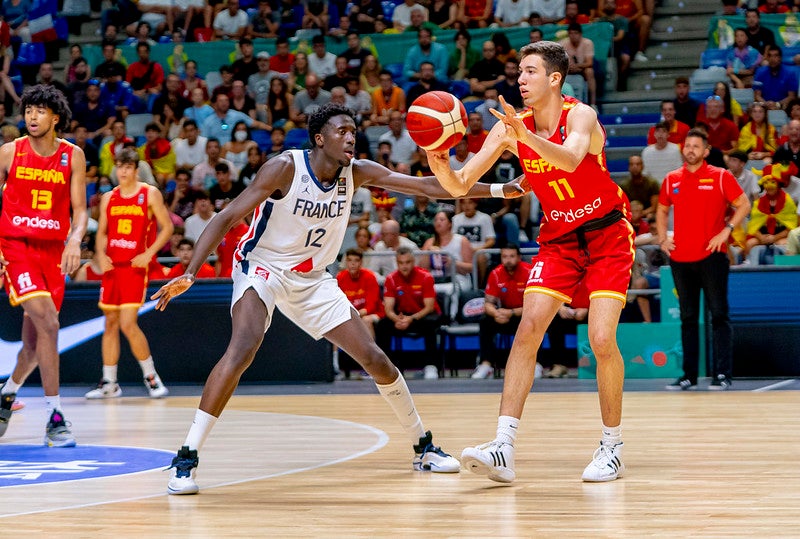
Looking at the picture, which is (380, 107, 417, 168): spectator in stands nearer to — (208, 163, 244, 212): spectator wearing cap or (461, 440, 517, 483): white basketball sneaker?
(208, 163, 244, 212): spectator wearing cap

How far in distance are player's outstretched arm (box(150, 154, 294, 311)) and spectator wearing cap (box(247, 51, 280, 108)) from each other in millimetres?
11806

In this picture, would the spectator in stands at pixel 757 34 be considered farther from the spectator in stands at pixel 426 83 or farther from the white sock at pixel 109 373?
the white sock at pixel 109 373

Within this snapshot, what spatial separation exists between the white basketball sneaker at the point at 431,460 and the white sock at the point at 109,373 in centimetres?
599

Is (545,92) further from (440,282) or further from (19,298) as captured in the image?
(440,282)

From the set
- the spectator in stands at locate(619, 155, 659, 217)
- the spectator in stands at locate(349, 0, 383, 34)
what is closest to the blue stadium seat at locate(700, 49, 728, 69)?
the spectator in stands at locate(619, 155, 659, 217)

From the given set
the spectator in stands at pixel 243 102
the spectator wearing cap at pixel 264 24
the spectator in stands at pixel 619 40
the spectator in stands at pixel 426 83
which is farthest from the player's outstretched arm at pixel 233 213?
the spectator wearing cap at pixel 264 24

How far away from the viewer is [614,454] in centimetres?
599

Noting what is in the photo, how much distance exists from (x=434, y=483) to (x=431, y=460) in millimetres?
398

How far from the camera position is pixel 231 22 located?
63.6 ft

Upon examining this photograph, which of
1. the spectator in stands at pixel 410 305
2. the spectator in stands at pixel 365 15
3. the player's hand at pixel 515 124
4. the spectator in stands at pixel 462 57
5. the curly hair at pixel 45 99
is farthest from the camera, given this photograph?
the spectator in stands at pixel 365 15

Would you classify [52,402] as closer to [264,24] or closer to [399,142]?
[399,142]

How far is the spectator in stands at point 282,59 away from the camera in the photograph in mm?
18156

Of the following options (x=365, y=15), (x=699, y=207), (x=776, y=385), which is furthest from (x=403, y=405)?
A: (x=365, y=15)

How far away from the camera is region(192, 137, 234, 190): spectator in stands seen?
16125 mm
